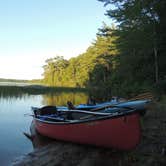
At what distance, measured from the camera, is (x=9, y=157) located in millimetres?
9133

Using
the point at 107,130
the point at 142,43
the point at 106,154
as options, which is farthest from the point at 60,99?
the point at 107,130

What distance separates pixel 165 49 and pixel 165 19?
194cm

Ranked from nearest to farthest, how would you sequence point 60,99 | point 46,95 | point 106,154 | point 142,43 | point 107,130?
1. point 107,130
2. point 106,154
3. point 142,43
4. point 60,99
5. point 46,95

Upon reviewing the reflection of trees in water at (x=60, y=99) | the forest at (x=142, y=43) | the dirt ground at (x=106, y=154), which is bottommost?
the dirt ground at (x=106, y=154)

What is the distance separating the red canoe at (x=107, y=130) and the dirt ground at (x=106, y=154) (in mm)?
235

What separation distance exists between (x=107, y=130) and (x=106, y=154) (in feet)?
2.26

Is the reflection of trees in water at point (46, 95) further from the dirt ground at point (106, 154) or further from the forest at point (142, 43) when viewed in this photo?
the dirt ground at point (106, 154)

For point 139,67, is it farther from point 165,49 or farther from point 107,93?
point 107,93

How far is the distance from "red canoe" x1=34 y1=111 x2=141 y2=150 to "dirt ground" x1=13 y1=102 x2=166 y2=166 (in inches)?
9.3

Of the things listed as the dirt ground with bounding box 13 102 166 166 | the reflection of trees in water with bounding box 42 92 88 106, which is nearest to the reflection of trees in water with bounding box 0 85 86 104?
the reflection of trees in water with bounding box 42 92 88 106

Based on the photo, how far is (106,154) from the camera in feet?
24.2

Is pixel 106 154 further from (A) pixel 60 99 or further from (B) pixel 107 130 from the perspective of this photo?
(A) pixel 60 99

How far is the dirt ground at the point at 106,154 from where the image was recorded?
20.6 ft

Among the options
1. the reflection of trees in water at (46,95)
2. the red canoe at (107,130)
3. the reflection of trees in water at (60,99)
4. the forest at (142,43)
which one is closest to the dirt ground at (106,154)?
the red canoe at (107,130)
